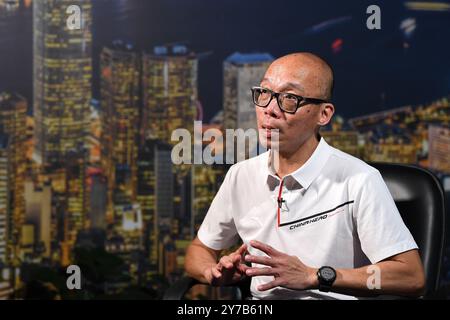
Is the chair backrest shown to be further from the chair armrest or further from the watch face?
the chair armrest

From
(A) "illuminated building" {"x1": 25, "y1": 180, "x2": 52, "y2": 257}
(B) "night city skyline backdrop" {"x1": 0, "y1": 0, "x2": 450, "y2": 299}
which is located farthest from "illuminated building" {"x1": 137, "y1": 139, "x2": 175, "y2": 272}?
(A) "illuminated building" {"x1": 25, "y1": 180, "x2": 52, "y2": 257}

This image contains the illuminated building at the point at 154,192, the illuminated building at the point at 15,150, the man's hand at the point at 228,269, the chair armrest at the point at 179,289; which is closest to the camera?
the man's hand at the point at 228,269

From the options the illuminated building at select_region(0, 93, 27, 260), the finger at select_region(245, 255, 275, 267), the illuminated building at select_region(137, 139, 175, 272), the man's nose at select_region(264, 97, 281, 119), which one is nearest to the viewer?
the finger at select_region(245, 255, 275, 267)

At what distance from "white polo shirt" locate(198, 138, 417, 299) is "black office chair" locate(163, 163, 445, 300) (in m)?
0.28

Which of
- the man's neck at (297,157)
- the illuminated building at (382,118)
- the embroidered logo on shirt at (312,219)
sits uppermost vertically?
the illuminated building at (382,118)

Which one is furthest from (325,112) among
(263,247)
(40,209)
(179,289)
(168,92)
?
(40,209)

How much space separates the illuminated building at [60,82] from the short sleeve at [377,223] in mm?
2095

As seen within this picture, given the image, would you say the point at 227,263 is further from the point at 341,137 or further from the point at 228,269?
the point at 341,137

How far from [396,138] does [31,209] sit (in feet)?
6.23

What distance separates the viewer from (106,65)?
354 cm

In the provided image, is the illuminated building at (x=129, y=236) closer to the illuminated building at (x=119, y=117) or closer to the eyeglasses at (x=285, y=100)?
the illuminated building at (x=119, y=117)

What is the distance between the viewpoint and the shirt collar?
184cm

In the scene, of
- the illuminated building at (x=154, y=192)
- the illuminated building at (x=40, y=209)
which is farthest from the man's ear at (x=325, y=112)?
the illuminated building at (x=40, y=209)

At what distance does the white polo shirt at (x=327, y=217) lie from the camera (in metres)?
1.74
